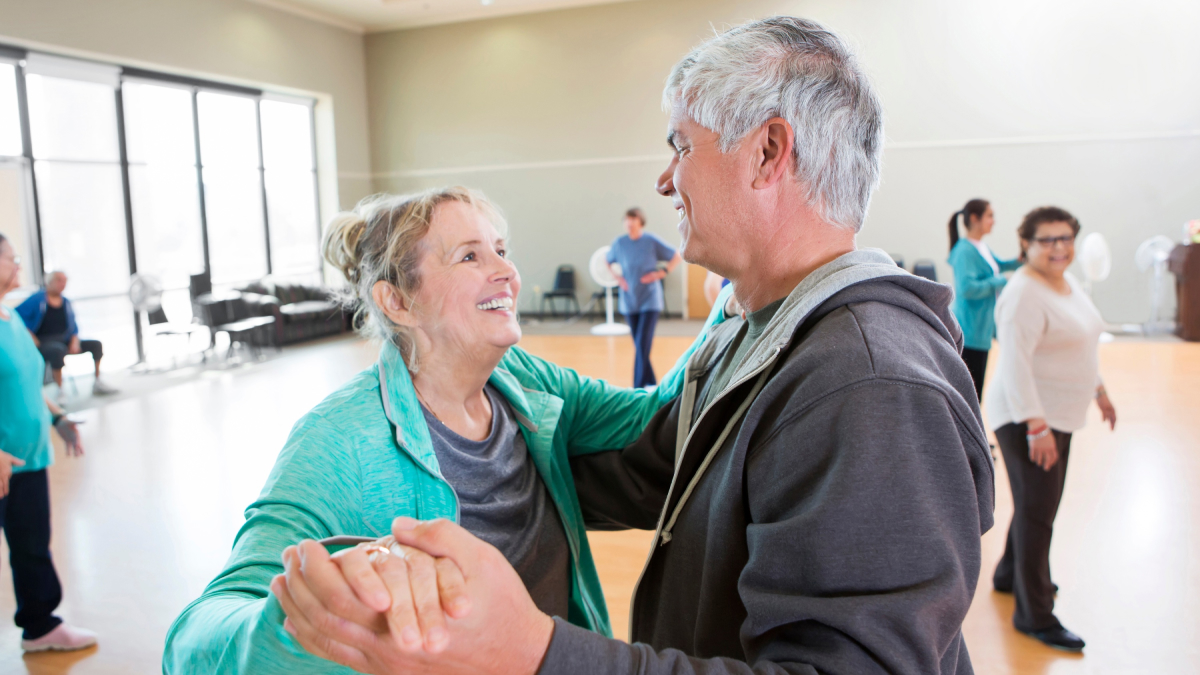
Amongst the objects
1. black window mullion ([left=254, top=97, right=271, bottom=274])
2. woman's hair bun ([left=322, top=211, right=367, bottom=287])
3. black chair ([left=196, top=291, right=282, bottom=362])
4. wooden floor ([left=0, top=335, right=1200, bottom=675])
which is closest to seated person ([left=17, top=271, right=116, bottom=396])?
wooden floor ([left=0, top=335, right=1200, bottom=675])

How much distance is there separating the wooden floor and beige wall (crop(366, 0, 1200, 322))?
510 centimetres

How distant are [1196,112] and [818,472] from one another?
13.9 m

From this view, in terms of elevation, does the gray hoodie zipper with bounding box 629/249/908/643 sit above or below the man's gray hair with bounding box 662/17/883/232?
below

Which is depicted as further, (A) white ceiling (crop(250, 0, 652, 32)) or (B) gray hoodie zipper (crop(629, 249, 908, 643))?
(A) white ceiling (crop(250, 0, 652, 32))

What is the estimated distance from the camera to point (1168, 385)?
24.8ft

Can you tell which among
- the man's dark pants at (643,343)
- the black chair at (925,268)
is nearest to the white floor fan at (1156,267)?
the black chair at (925,268)

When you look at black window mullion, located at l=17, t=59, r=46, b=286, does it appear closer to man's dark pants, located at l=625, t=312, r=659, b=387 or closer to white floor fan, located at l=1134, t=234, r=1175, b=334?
man's dark pants, located at l=625, t=312, r=659, b=387

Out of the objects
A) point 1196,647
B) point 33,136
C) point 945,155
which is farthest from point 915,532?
point 945,155

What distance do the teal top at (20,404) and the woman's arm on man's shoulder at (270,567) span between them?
2831 mm

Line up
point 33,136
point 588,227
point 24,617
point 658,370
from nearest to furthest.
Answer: point 24,617, point 658,370, point 33,136, point 588,227

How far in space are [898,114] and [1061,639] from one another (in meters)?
11.1

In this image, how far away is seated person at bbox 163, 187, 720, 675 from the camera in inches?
52.4

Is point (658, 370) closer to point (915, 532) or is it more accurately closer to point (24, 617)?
point (24, 617)

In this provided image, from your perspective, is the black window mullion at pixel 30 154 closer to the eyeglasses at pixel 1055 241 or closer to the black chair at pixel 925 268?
the eyeglasses at pixel 1055 241
